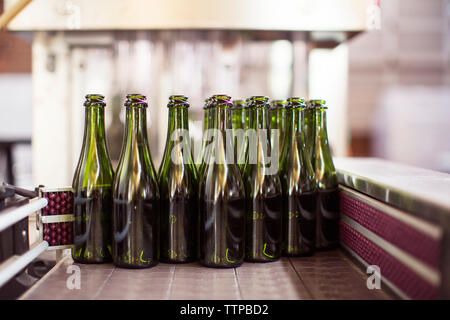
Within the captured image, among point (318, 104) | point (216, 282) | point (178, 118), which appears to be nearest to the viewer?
point (216, 282)

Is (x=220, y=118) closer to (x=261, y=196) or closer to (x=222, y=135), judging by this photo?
(x=222, y=135)

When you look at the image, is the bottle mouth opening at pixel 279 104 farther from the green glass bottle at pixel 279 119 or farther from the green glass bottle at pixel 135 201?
the green glass bottle at pixel 135 201

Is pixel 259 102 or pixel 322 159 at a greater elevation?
pixel 259 102

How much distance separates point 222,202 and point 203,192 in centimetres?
4

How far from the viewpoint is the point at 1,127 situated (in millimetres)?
3873

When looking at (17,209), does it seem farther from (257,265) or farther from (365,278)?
(365,278)

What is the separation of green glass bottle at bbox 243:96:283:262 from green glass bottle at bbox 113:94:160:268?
177 millimetres

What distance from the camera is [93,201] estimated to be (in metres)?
0.85

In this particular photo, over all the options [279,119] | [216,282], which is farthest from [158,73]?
[216,282]

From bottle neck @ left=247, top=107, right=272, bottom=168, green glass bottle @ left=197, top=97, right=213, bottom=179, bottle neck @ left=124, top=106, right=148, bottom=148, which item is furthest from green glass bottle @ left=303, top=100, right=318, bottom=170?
bottle neck @ left=124, top=106, right=148, bottom=148

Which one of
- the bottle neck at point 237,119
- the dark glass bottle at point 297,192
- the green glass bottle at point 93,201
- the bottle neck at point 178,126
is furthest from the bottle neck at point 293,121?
the green glass bottle at point 93,201

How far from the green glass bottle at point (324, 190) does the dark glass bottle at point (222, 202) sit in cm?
22

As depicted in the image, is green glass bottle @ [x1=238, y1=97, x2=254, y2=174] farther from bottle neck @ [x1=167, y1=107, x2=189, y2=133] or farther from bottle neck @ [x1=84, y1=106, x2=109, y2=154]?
bottle neck @ [x1=84, y1=106, x2=109, y2=154]
